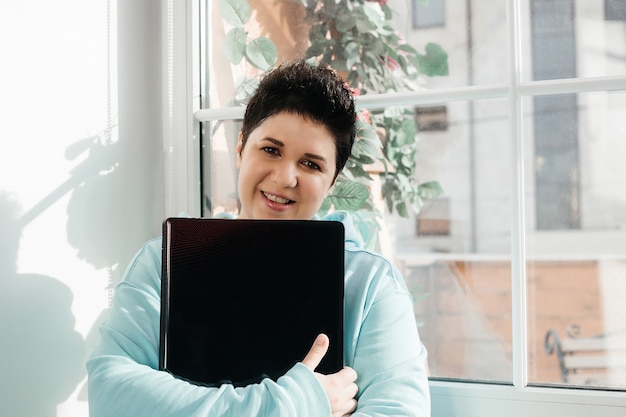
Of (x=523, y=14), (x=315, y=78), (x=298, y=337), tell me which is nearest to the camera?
(x=298, y=337)

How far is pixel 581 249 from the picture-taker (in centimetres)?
101

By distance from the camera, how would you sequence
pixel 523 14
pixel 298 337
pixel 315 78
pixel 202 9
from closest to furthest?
pixel 298 337, pixel 315 78, pixel 523 14, pixel 202 9

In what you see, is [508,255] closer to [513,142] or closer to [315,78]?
[513,142]

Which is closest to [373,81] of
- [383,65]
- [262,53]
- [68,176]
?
[383,65]

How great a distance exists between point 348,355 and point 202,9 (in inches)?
33.0

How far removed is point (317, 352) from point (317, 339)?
18mm

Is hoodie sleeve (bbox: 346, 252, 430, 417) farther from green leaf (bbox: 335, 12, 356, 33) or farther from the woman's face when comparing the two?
green leaf (bbox: 335, 12, 356, 33)

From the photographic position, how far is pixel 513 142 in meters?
1.03

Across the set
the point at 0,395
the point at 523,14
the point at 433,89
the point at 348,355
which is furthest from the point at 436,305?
the point at 0,395

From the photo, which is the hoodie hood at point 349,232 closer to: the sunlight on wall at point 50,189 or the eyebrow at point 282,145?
the eyebrow at point 282,145

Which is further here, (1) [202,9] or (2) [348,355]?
(1) [202,9]

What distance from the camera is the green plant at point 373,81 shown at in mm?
1137

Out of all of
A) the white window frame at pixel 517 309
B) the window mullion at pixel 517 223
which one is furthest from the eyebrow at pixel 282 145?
the window mullion at pixel 517 223

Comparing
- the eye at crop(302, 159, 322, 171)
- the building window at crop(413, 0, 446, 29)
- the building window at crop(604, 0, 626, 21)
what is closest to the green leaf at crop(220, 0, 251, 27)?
the building window at crop(413, 0, 446, 29)
